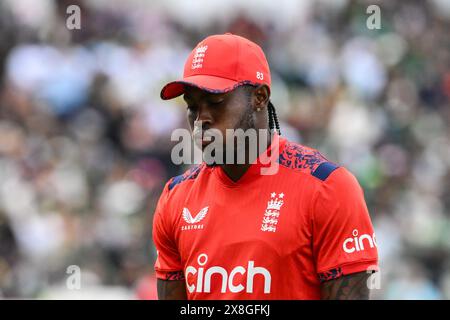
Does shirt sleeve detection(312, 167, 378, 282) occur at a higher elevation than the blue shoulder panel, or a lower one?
lower

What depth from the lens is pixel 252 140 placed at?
3.51m

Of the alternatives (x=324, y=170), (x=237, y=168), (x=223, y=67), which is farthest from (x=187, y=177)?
→ (x=324, y=170)

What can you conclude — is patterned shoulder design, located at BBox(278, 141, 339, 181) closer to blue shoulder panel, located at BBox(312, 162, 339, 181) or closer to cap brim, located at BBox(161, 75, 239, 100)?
blue shoulder panel, located at BBox(312, 162, 339, 181)

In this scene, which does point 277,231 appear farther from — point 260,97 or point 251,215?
point 260,97

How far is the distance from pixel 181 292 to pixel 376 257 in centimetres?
87

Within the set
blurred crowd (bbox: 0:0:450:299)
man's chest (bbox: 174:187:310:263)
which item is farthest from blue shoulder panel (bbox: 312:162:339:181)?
blurred crowd (bbox: 0:0:450:299)

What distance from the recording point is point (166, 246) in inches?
145

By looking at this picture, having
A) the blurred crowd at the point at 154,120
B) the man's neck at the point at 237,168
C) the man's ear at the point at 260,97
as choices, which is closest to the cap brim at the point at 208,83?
the man's ear at the point at 260,97

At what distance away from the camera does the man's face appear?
11.1ft

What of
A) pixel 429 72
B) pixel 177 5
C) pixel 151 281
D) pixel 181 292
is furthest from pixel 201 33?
pixel 181 292

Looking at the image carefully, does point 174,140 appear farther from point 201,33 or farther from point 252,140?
point 252,140

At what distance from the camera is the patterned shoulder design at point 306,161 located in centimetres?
337

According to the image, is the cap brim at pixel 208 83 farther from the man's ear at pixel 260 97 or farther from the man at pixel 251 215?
the man's ear at pixel 260 97

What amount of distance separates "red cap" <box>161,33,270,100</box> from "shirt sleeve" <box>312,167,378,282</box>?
0.52m
